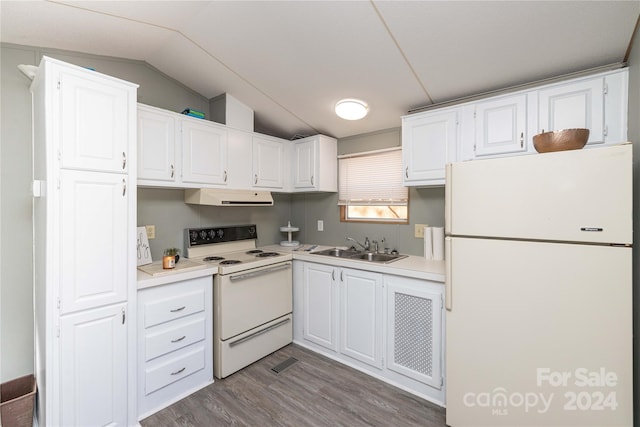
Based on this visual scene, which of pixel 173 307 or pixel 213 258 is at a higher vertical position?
pixel 213 258

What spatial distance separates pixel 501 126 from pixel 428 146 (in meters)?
0.51

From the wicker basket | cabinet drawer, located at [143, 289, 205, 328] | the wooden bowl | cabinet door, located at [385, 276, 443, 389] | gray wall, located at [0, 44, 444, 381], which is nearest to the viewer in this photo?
the wooden bowl

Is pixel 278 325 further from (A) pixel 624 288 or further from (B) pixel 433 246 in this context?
(A) pixel 624 288

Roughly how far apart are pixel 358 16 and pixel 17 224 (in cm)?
253

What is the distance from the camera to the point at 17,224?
1852mm

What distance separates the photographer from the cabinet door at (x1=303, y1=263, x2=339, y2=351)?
2.62 metres

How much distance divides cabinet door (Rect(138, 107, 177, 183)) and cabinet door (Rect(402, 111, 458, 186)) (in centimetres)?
194

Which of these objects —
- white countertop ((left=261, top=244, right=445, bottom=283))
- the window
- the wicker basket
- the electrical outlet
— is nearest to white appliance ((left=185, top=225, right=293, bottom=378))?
white countertop ((left=261, top=244, right=445, bottom=283))

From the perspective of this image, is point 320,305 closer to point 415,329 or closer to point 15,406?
point 415,329

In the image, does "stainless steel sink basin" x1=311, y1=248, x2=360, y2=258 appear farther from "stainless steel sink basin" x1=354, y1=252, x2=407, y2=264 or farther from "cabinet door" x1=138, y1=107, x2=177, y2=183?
"cabinet door" x1=138, y1=107, x2=177, y2=183

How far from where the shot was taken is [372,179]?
121 inches

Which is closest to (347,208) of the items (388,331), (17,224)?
(388,331)

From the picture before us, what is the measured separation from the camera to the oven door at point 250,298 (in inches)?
91.0

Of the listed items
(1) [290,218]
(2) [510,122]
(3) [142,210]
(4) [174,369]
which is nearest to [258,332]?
(4) [174,369]
